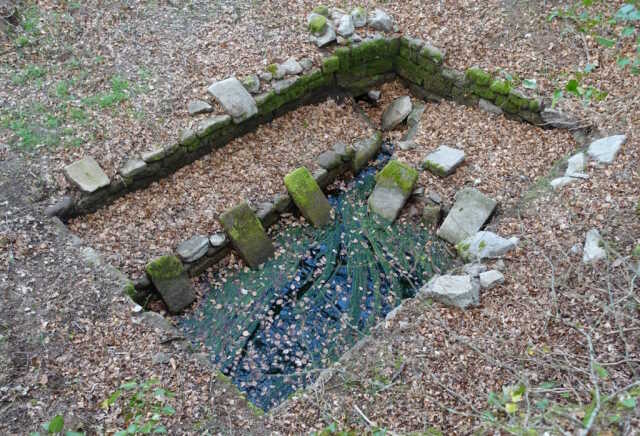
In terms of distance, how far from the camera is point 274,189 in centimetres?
571

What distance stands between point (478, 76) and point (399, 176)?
1.72 meters

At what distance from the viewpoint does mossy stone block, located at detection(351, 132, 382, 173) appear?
20.4ft

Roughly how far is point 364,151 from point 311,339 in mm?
2604

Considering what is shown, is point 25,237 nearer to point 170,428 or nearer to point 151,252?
point 151,252

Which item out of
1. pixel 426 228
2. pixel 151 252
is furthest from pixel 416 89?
pixel 151 252

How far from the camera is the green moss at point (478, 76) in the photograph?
20.2 ft

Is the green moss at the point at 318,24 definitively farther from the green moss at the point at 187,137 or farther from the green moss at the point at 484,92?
the green moss at the point at 187,137

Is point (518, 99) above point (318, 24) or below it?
below

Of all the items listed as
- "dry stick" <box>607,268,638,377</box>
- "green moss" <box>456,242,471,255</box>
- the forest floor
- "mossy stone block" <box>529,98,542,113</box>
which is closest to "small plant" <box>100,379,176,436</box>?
the forest floor

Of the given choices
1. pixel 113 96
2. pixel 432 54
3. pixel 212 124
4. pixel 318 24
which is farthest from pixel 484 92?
pixel 113 96

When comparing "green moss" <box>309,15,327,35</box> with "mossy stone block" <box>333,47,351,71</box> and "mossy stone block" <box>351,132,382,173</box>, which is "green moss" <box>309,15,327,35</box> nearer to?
"mossy stone block" <box>333,47,351,71</box>

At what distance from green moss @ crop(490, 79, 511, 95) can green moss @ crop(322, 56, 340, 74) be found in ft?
6.49

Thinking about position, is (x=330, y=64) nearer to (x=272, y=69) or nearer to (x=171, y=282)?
(x=272, y=69)

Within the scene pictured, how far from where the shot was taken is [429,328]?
4.18 m
